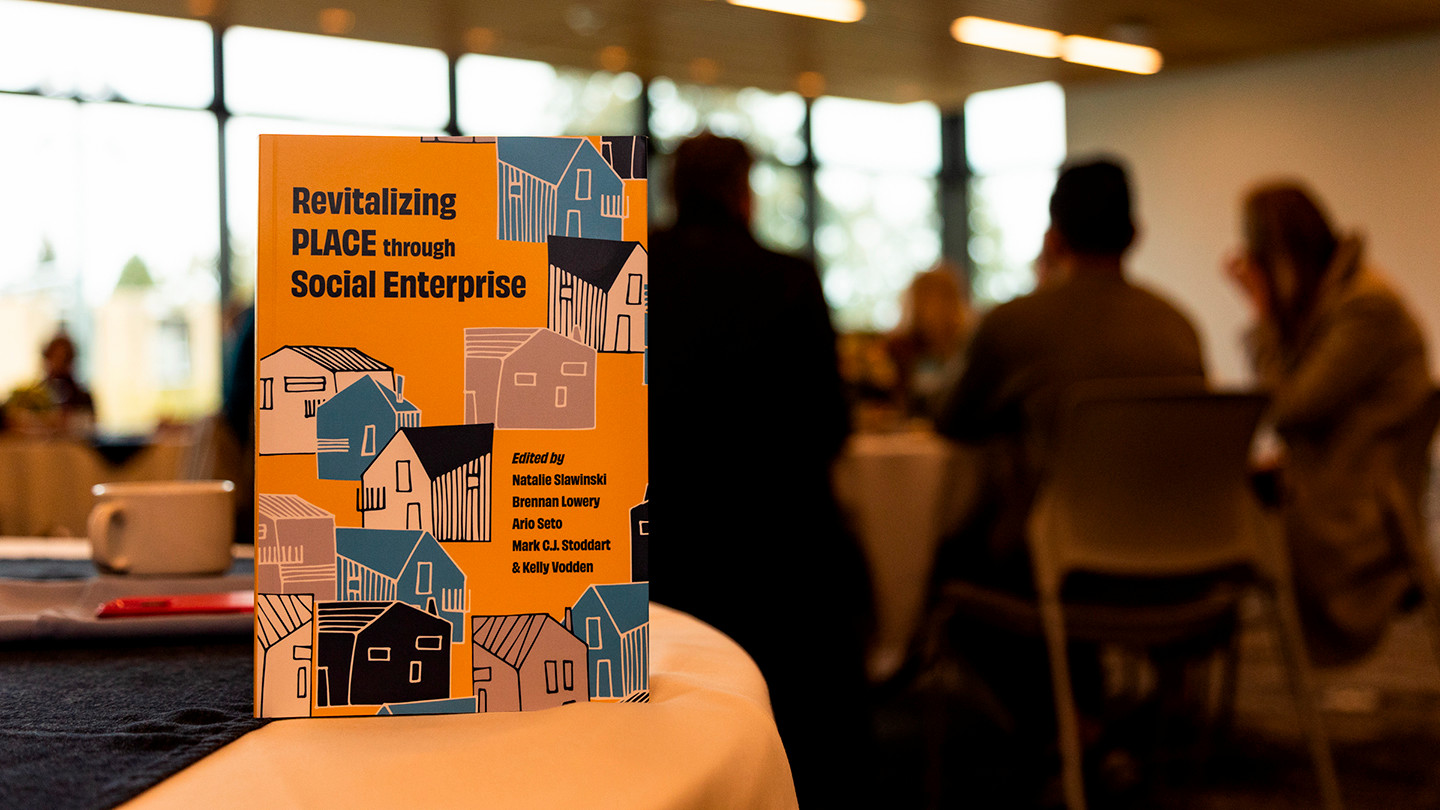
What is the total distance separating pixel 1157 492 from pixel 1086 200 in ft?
2.40

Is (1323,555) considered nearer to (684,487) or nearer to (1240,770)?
(1240,770)

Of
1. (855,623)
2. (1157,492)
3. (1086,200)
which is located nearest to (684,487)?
(855,623)

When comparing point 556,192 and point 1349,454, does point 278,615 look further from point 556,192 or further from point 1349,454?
point 1349,454

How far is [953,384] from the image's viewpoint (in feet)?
8.07

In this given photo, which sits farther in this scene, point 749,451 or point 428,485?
point 749,451

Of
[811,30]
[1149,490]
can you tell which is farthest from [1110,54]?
[1149,490]

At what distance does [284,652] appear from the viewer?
510 millimetres

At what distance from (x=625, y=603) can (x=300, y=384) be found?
0.19 metres

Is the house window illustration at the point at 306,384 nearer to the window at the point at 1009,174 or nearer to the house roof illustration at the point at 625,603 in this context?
the house roof illustration at the point at 625,603

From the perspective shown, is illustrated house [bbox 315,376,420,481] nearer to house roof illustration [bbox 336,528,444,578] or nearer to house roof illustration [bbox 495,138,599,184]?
house roof illustration [bbox 336,528,444,578]

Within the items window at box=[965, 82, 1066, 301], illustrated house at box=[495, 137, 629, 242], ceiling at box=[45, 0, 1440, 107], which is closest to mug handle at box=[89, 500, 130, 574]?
illustrated house at box=[495, 137, 629, 242]

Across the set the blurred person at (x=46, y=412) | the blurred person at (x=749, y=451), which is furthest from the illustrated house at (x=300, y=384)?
the blurred person at (x=46, y=412)

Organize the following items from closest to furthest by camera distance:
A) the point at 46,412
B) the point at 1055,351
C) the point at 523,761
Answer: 1. the point at 523,761
2. the point at 1055,351
3. the point at 46,412

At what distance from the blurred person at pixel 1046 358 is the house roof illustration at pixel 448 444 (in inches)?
73.2
